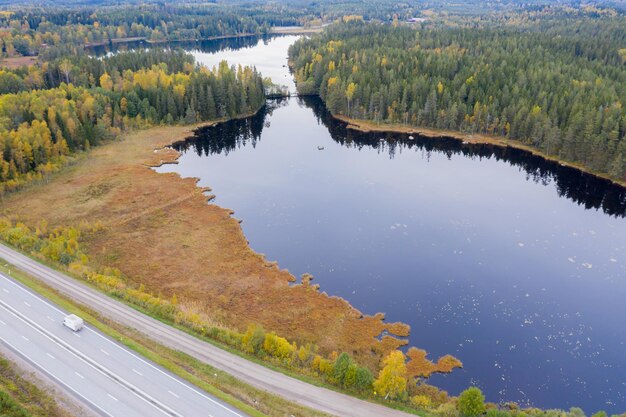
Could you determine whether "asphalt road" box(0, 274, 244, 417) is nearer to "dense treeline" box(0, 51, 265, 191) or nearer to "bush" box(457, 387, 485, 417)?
"bush" box(457, 387, 485, 417)

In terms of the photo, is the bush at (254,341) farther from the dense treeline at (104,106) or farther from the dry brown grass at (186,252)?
the dense treeline at (104,106)

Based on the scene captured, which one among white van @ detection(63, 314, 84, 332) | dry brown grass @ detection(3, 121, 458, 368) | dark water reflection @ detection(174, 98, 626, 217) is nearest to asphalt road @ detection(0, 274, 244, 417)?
white van @ detection(63, 314, 84, 332)

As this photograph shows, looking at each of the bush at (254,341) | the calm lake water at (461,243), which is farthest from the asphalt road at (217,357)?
the calm lake water at (461,243)

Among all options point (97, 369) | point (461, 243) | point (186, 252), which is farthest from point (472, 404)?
point (186, 252)

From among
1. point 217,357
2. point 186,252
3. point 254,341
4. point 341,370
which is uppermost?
point 341,370

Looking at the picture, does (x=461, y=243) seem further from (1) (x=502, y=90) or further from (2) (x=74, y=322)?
(1) (x=502, y=90)

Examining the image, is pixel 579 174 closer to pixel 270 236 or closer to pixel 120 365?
pixel 270 236

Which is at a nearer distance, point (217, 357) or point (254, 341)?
point (217, 357)

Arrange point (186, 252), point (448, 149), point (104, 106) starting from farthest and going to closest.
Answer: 1. point (104, 106)
2. point (448, 149)
3. point (186, 252)
